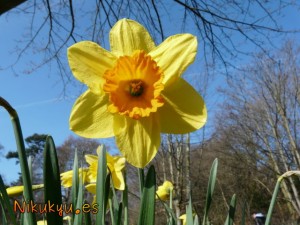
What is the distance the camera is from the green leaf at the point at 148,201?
523 millimetres

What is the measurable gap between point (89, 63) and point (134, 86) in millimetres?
95

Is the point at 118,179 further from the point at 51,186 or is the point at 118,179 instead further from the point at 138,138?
the point at 51,186

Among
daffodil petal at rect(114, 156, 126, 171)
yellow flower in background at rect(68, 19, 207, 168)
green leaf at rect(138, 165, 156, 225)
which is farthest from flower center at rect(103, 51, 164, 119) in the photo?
daffodil petal at rect(114, 156, 126, 171)

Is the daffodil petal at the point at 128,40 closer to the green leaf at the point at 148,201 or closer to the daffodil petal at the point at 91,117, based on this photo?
the daffodil petal at the point at 91,117

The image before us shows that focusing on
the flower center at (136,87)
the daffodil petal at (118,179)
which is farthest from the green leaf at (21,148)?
the daffodil petal at (118,179)

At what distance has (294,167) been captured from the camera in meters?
8.79

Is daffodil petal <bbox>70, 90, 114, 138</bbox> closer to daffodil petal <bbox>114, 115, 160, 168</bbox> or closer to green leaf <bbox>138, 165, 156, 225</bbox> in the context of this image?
daffodil petal <bbox>114, 115, 160, 168</bbox>

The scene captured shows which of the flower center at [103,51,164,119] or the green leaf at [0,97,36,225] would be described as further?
the flower center at [103,51,164,119]

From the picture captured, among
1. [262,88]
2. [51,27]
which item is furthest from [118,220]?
[262,88]

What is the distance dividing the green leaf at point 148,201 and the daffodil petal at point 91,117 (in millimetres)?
125

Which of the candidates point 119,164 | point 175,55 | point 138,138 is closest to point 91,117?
point 138,138

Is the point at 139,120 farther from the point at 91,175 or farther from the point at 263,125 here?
the point at 263,125

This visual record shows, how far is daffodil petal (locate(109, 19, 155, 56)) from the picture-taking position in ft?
2.17

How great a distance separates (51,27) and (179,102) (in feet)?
12.5
